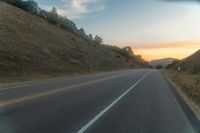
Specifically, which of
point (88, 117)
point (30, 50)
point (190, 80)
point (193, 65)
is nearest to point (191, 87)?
point (190, 80)

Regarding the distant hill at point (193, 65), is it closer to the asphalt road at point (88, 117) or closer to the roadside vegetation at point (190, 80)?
the roadside vegetation at point (190, 80)

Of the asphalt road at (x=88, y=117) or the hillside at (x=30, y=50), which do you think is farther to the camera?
the hillside at (x=30, y=50)

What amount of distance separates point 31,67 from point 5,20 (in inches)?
822

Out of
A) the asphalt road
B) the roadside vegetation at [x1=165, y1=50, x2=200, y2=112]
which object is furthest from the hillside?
the asphalt road

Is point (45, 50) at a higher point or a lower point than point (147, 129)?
higher

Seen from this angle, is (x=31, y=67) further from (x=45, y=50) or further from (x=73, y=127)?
(x=73, y=127)

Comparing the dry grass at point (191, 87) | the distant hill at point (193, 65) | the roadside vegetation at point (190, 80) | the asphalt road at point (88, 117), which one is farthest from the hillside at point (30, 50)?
the asphalt road at point (88, 117)

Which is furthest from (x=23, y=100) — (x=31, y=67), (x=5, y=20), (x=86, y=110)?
(x=5, y=20)

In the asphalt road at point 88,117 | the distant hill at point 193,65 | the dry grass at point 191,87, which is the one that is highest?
the distant hill at point 193,65

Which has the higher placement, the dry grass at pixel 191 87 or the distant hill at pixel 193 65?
the distant hill at pixel 193 65

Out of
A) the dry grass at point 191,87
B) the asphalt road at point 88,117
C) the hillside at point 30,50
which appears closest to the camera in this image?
the asphalt road at point 88,117

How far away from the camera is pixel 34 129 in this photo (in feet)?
31.3

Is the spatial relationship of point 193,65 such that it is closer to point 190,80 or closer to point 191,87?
point 190,80

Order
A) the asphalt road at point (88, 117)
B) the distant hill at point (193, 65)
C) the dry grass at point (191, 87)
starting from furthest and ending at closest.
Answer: the distant hill at point (193, 65) → the dry grass at point (191, 87) → the asphalt road at point (88, 117)
